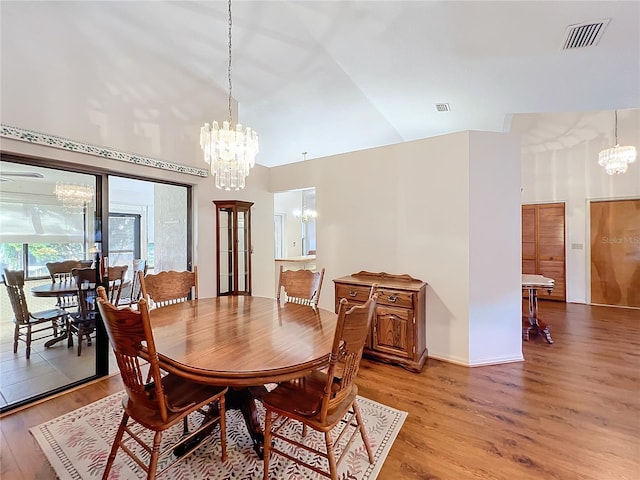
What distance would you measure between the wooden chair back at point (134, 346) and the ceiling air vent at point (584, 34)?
142 inches

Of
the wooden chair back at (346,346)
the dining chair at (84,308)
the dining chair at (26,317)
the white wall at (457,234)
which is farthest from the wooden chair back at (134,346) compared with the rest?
the white wall at (457,234)

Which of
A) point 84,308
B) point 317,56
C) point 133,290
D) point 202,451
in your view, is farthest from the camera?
point 133,290

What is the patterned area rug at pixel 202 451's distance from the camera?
166 centimetres

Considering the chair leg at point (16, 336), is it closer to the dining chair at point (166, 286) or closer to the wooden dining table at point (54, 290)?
the wooden dining table at point (54, 290)

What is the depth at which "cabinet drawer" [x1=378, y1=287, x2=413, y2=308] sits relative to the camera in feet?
9.45

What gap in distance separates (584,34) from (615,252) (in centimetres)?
475

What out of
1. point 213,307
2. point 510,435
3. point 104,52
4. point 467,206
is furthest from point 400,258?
point 104,52

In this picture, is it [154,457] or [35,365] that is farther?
[35,365]

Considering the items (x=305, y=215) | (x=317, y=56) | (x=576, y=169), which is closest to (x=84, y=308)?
(x=317, y=56)

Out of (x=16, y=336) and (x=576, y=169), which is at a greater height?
(x=576, y=169)

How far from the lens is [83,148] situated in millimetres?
2541

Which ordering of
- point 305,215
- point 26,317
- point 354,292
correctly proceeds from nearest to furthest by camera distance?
1. point 26,317
2. point 354,292
3. point 305,215

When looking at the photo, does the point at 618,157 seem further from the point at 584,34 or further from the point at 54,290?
the point at 54,290

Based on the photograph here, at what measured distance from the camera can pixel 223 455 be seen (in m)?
1.76
